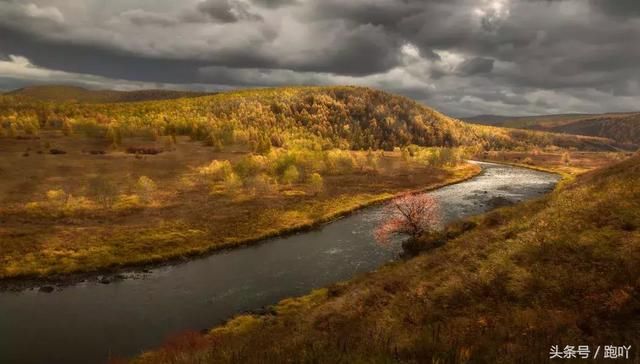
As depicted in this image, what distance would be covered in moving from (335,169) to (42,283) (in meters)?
122

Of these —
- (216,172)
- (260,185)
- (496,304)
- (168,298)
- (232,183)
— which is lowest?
(168,298)

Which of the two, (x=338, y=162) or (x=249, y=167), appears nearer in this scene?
(x=249, y=167)

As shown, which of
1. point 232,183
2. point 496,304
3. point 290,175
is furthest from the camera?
point 290,175

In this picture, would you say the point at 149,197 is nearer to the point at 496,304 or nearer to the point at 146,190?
the point at 146,190

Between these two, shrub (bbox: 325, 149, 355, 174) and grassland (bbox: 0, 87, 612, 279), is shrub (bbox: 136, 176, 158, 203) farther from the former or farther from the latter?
shrub (bbox: 325, 149, 355, 174)

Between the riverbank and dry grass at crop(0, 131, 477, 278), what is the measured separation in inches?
9.2

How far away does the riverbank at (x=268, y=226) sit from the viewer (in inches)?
2479

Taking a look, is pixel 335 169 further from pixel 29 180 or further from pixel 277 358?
pixel 277 358

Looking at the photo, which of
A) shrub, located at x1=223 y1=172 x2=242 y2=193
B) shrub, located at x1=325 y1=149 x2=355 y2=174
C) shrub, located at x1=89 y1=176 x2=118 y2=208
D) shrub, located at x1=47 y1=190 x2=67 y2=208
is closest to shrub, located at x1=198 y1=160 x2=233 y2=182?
shrub, located at x1=223 y1=172 x2=242 y2=193

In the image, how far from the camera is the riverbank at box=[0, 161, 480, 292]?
207 feet

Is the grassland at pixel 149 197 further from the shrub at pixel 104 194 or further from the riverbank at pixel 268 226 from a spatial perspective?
the shrub at pixel 104 194

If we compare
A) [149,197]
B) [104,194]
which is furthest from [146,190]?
[104,194]

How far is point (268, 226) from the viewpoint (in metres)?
90.3

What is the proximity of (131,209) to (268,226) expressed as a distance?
33.4 meters
